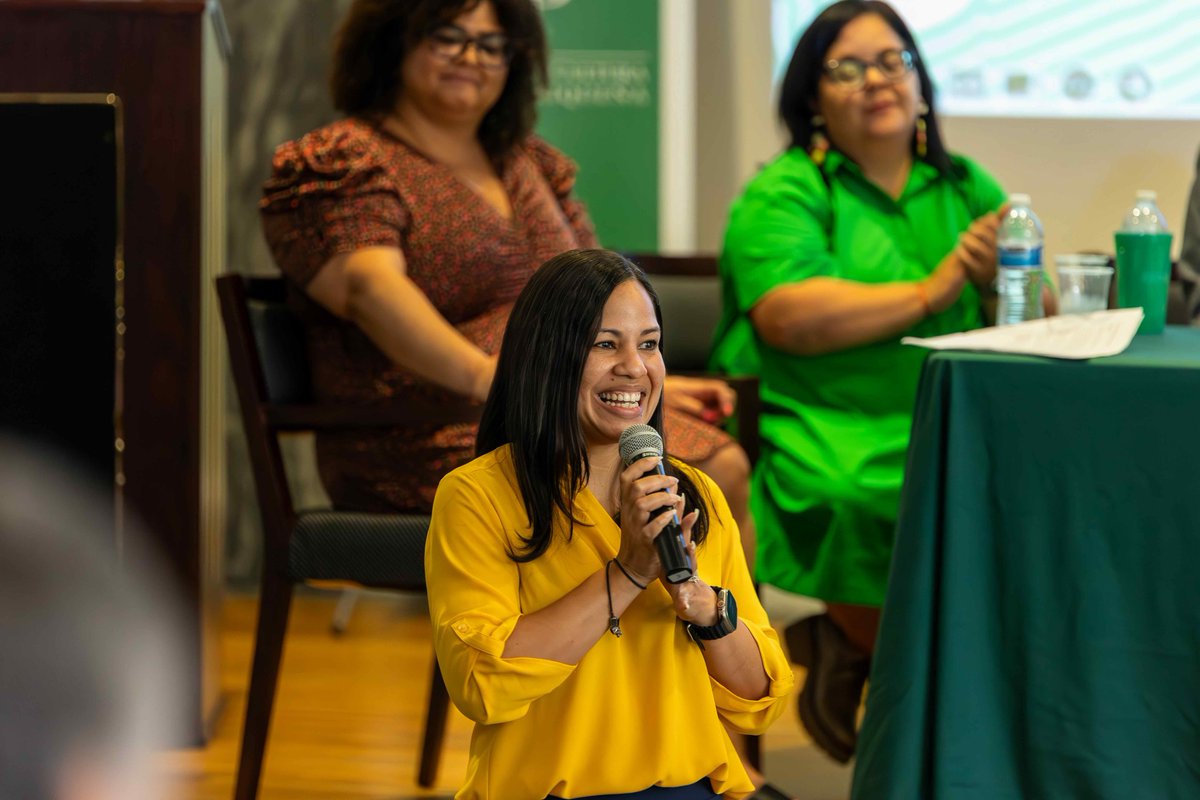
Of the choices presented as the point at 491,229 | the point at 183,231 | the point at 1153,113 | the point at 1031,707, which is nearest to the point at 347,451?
the point at 491,229

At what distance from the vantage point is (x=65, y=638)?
2359 mm

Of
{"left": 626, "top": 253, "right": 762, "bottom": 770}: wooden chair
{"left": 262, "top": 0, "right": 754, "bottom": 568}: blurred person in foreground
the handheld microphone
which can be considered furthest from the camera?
{"left": 626, "top": 253, "right": 762, "bottom": 770}: wooden chair

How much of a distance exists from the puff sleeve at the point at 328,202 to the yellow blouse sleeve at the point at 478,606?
1009 millimetres

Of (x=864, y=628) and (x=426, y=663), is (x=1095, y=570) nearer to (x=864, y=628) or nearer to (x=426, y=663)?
(x=864, y=628)

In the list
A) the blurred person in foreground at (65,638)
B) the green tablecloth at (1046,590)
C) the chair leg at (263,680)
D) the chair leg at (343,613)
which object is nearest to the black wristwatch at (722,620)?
the green tablecloth at (1046,590)

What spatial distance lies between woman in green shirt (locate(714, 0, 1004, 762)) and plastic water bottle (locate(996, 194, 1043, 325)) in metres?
0.07

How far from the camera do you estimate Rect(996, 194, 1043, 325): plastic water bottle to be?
209 centimetres

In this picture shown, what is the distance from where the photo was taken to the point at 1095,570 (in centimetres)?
159

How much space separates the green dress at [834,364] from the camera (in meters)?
2.32

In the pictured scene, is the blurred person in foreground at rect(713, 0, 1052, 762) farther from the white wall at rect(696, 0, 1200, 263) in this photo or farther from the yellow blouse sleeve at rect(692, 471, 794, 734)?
the white wall at rect(696, 0, 1200, 263)

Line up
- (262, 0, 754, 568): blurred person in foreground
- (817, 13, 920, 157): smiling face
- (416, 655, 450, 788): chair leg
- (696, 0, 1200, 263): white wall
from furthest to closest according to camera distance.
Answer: (696, 0, 1200, 263): white wall < (817, 13, 920, 157): smiling face < (416, 655, 450, 788): chair leg < (262, 0, 754, 568): blurred person in foreground

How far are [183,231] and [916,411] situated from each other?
137cm

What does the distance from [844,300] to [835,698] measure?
2.16ft

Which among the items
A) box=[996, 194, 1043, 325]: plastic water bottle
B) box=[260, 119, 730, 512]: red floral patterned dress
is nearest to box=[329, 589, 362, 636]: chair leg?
box=[260, 119, 730, 512]: red floral patterned dress
